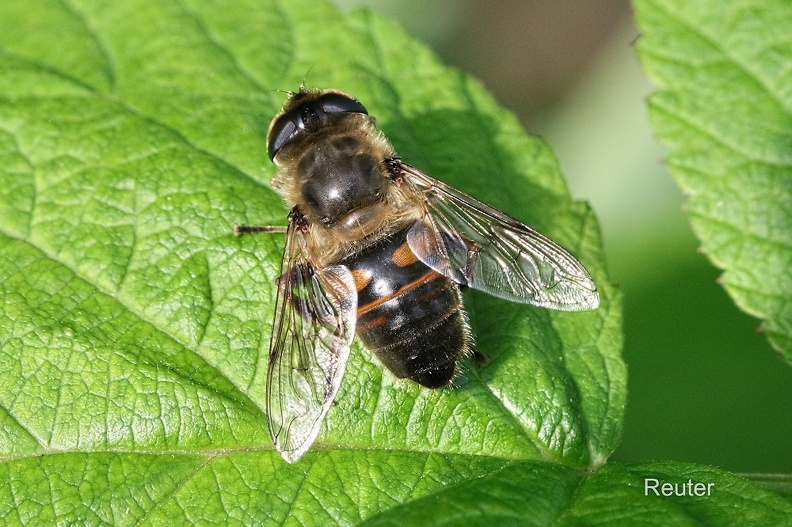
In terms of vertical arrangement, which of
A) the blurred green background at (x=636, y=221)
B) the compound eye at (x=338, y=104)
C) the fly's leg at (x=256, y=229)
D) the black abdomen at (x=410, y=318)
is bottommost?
the blurred green background at (x=636, y=221)

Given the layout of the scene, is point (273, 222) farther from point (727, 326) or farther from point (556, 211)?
point (727, 326)

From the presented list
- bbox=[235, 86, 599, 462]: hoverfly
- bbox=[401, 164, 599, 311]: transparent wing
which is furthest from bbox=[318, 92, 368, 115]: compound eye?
bbox=[401, 164, 599, 311]: transparent wing

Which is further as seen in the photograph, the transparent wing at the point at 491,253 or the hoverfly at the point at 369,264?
the transparent wing at the point at 491,253

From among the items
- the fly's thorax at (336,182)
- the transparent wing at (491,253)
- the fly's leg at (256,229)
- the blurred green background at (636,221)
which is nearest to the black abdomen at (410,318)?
the transparent wing at (491,253)

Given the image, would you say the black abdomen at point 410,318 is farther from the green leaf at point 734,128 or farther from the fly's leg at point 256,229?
the green leaf at point 734,128

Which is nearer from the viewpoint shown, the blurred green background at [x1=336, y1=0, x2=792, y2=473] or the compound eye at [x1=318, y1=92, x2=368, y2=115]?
the compound eye at [x1=318, y1=92, x2=368, y2=115]

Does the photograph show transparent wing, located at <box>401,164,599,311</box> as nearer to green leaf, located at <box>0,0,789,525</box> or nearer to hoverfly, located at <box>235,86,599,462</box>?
hoverfly, located at <box>235,86,599,462</box>

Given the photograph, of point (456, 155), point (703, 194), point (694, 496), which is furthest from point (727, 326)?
point (694, 496)
